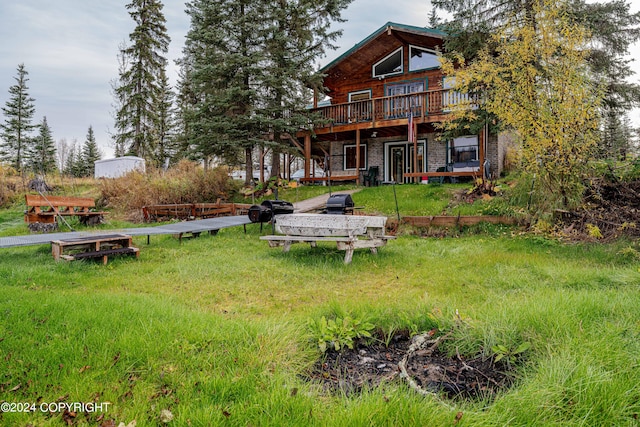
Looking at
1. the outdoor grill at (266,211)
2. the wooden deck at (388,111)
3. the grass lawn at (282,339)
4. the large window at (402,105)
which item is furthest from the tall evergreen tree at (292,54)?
the grass lawn at (282,339)

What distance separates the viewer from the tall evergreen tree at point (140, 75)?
25344mm

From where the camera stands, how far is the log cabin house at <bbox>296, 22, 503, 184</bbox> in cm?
1548

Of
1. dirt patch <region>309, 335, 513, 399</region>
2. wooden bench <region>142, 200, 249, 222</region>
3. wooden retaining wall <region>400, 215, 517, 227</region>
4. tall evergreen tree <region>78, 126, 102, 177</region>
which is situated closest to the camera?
dirt patch <region>309, 335, 513, 399</region>

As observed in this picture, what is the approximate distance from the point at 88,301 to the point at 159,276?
168 cm

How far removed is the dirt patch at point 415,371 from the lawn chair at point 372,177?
51.5 feet

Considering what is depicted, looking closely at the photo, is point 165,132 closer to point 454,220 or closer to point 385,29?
point 385,29

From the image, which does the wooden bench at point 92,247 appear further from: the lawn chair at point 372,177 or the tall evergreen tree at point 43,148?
the tall evergreen tree at point 43,148

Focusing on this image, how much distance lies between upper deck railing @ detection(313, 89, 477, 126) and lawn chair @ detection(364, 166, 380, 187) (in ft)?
9.55

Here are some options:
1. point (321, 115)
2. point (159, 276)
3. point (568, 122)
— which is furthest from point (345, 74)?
point (159, 276)

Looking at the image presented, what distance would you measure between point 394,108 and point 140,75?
19.0 m

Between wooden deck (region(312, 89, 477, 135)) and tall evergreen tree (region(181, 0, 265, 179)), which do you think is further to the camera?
tall evergreen tree (region(181, 0, 265, 179))

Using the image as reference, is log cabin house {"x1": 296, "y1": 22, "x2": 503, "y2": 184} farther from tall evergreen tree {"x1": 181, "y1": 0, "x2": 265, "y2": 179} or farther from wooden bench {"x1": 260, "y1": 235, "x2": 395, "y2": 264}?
wooden bench {"x1": 260, "y1": 235, "x2": 395, "y2": 264}

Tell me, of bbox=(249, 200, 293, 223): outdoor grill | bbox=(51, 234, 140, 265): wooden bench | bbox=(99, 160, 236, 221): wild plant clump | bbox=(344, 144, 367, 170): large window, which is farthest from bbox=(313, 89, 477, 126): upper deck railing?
bbox=(51, 234, 140, 265): wooden bench

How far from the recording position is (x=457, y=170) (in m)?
15.9
